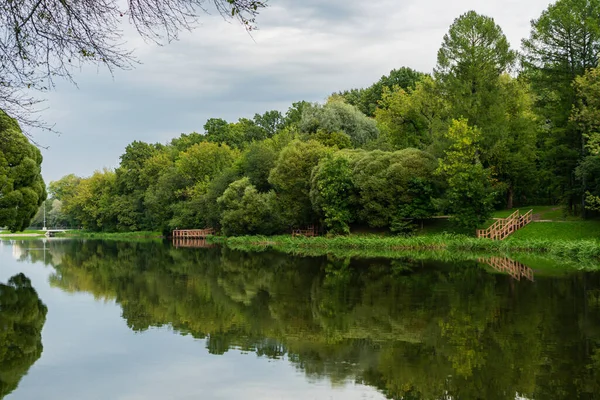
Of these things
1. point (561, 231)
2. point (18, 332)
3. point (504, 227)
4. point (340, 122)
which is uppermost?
point (340, 122)

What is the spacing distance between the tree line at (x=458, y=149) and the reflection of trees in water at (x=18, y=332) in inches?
1077

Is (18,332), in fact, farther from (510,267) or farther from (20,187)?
(20,187)

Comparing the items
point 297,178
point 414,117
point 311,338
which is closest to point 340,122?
point 414,117

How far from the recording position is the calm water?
9727 millimetres

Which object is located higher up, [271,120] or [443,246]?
[271,120]

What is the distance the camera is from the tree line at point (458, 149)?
128ft

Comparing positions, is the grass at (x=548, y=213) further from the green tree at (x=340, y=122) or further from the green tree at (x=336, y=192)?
the green tree at (x=340, y=122)

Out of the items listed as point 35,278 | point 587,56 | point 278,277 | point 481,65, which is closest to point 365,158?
point 481,65

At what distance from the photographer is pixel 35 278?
28391 mm

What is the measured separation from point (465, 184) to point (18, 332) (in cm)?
3152

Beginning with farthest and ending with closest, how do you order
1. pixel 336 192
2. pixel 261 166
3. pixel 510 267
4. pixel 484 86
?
pixel 261 166
pixel 336 192
pixel 484 86
pixel 510 267

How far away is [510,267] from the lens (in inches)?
1053

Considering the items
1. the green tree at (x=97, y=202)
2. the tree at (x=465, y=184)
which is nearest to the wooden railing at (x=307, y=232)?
the tree at (x=465, y=184)

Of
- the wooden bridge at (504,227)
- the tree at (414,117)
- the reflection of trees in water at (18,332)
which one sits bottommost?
the reflection of trees in water at (18,332)
